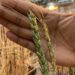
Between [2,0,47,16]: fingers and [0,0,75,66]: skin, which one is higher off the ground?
[2,0,47,16]: fingers

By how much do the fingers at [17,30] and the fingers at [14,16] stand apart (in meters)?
0.01

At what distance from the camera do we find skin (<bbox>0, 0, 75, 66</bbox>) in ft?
2.91

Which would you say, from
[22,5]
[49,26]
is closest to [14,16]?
[22,5]

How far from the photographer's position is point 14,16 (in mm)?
902

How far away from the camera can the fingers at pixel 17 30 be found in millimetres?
928

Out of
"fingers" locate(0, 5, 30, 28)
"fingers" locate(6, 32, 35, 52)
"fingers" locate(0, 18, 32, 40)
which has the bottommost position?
"fingers" locate(6, 32, 35, 52)

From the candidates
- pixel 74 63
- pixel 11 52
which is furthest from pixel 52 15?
pixel 11 52

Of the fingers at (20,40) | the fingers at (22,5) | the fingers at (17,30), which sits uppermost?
the fingers at (22,5)

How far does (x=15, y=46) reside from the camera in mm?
1414

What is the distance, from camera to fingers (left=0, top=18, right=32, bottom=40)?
928 millimetres

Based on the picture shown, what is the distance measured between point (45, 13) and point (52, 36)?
0.27 ft

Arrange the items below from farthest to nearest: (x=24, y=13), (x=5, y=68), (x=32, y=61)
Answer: (x=32, y=61) → (x=5, y=68) → (x=24, y=13)

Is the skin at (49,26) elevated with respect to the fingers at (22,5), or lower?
lower

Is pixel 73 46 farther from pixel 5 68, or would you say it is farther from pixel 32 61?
pixel 32 61
